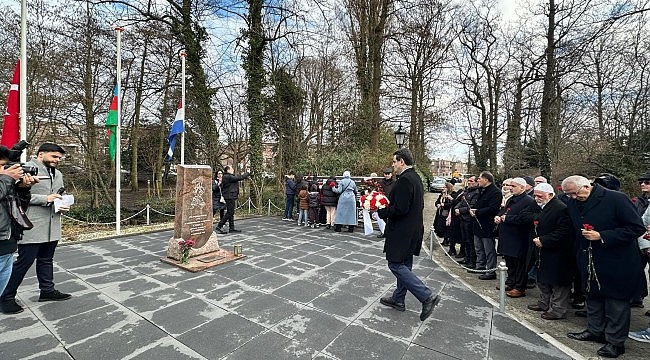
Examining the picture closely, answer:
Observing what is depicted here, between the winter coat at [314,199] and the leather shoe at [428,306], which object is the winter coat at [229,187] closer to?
the winter coat at [314,199]

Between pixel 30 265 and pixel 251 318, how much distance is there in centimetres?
271

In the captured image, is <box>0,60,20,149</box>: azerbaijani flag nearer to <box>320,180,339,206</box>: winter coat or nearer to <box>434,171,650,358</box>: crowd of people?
<box>320,180,339,206</box>: winter coat

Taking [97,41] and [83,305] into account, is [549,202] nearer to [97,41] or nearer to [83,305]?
[83,305]

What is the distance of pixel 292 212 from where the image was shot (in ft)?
38.6

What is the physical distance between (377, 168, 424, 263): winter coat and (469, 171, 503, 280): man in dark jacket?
6.79 ft

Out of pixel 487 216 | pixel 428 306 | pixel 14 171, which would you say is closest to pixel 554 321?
pixel 428 306

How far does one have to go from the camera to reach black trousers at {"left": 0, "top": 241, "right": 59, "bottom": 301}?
3.52 m

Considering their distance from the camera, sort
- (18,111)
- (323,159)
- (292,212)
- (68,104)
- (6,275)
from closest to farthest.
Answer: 1. (6,275)
2. (18,111)
3. (68,104)
4. (292,212)
5. (323,159)

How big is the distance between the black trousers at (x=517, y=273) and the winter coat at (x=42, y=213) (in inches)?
245

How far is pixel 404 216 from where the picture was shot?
3.60 m

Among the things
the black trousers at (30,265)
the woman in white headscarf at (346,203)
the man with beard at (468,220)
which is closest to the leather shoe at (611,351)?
the man with beard at (468,220)

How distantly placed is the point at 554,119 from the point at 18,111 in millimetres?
17575

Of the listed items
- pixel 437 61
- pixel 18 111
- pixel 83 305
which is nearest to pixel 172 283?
pixel 83 305

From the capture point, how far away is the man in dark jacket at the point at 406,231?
3502mm
